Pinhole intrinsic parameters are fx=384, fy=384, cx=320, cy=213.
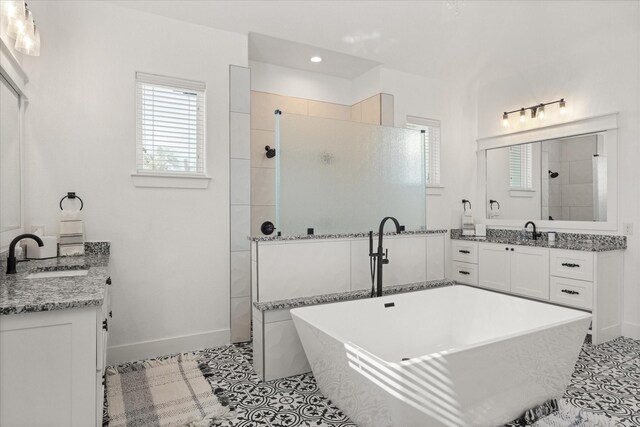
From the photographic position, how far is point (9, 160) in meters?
2.32

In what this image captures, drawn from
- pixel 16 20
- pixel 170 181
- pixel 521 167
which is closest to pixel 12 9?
pixel 16 20

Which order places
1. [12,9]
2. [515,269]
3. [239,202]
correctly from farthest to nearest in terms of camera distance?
[515,269] → [239,202] → [12,9]

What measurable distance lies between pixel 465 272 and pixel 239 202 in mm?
2780

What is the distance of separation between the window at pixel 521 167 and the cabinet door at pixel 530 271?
2.99 ft

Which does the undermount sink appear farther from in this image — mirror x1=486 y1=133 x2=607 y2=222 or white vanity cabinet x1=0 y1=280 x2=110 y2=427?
mirror x1=486 y1=133 x2=607 y2=222

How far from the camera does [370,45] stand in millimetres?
3795

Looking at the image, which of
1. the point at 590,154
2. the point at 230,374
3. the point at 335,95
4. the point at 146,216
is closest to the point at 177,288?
the point at 146,216

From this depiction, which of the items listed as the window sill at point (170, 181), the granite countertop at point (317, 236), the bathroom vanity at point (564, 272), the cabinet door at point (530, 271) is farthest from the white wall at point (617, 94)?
the window sill at point (170, 181)

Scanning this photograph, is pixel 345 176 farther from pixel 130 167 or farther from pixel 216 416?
pixel 216 416

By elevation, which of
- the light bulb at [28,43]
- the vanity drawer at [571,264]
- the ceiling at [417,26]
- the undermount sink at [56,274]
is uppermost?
the ceiling at [417,26]

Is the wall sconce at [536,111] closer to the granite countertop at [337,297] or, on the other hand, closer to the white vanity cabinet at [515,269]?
the white vanity cabinet at [515,269]

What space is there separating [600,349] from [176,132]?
3927 mm

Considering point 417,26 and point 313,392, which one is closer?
point 313,392

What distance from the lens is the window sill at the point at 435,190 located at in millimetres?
4590
